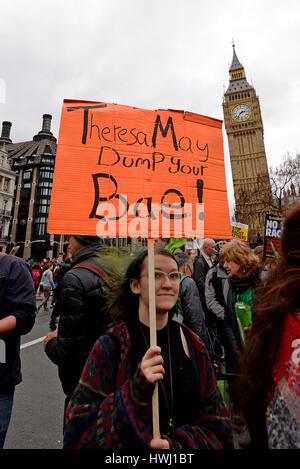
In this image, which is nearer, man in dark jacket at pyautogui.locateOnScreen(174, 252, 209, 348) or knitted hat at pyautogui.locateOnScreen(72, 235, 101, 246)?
knitted hat at pyautogui.locateOnScreen(72, 235, 101, 246)

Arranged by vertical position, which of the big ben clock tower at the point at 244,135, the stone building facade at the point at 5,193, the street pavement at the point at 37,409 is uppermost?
the big ben clock tower at the point at 244,135

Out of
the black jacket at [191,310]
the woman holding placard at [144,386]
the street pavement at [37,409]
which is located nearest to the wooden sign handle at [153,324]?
the woman holding placard at [144,386]

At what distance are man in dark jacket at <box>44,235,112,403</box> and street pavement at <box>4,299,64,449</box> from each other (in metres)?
1.23

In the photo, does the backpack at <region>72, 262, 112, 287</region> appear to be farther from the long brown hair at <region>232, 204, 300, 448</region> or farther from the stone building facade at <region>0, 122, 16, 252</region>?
the stone building facade at <region>0, 122, 16, 252</region>

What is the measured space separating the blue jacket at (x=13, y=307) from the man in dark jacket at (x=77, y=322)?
21 cm

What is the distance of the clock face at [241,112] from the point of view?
62250 mm

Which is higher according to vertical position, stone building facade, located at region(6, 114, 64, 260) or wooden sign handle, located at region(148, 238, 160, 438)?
stone building facade, located at region(6, 114, 64, 260)

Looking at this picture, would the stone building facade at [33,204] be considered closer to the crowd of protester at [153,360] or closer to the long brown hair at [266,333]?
the crowd of protester at [153,360]

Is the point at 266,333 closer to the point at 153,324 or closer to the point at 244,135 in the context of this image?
the point at 153,324

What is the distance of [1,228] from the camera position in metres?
46.8

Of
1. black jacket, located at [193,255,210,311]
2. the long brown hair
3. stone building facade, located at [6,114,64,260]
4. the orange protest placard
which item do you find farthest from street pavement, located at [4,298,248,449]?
stone building facade, located at [6,114,64,260]

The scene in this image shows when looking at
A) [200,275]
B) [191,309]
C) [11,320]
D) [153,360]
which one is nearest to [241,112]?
[200,275]

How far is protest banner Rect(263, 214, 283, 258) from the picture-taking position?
4551mm

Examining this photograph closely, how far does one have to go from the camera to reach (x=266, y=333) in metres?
0.98
